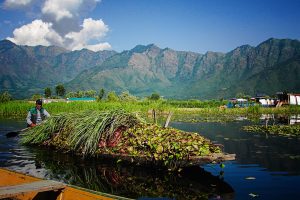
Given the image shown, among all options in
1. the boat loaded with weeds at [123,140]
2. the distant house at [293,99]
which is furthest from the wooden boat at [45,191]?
the distant house at [293,99]

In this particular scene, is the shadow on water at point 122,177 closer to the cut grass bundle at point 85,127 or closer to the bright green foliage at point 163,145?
the bright green foliage at point 163,145

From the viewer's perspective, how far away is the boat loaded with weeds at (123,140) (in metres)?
8.88

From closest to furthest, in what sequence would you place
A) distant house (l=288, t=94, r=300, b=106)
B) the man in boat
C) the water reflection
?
the water reflection < the man in boat < distant house (l=288, t=94, r=300, b=106)

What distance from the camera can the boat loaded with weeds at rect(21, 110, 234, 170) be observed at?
8.88m

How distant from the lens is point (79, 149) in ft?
38.9

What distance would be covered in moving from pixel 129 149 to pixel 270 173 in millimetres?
4312

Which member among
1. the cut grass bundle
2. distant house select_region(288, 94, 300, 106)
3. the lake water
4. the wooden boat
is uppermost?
distant house select_region(288, 94, 300, 106)

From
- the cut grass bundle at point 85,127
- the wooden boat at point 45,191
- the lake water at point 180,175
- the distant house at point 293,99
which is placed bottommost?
the lake water at point 180,175

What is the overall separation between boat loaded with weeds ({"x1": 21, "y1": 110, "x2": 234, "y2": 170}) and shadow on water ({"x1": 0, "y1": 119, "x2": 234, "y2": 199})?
0.34m

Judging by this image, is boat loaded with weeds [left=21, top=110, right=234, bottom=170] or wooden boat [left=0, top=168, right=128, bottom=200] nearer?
wooden boat [left=0, top=168, right=128, bottom=200]

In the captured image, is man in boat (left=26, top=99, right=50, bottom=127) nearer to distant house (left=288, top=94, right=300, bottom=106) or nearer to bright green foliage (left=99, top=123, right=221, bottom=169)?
bright green foliage (left=99, top=123, right=221, bottom=169)

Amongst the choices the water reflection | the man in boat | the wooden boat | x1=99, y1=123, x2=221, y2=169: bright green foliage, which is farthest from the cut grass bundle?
the wooden boat

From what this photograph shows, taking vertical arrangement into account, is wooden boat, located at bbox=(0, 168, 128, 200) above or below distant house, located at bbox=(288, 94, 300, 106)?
below

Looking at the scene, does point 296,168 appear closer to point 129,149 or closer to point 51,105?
point 129,149
